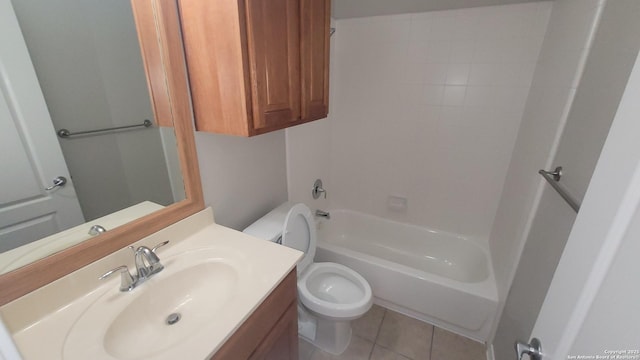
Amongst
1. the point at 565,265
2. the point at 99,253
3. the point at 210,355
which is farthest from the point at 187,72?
the point at 565,265

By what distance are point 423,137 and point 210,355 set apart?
6.59 feet

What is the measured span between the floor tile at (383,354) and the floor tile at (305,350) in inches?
14.3

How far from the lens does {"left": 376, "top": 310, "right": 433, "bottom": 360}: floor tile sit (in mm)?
1584

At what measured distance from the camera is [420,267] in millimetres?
2188

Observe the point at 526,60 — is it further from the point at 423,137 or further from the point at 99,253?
the point at 99,253

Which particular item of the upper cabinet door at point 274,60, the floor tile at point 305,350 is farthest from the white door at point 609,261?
the floor tile at point 305,350

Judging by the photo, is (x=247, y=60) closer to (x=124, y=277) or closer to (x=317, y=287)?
(x=124, y=277)

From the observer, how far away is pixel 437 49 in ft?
6.22

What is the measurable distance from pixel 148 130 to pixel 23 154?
35 cm

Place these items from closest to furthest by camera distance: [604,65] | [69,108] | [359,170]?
[69,108], [604,65], [359,170]

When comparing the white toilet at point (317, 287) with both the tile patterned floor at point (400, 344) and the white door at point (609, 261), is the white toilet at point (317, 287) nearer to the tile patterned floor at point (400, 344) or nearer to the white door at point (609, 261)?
the tile patterned floor at point (400, 344)

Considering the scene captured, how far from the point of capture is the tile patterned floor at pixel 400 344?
156cm

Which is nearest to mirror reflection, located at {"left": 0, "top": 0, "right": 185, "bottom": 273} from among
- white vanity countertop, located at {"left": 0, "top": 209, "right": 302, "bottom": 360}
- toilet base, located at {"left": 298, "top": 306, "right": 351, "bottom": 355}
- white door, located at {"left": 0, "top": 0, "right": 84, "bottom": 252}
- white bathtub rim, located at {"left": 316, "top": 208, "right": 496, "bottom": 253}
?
white door, located at {"left": 0, "top": 0, "right": 84, "bottom": 252}

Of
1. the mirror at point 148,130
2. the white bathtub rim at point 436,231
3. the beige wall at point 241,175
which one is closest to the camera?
the mirror at point 148,130
